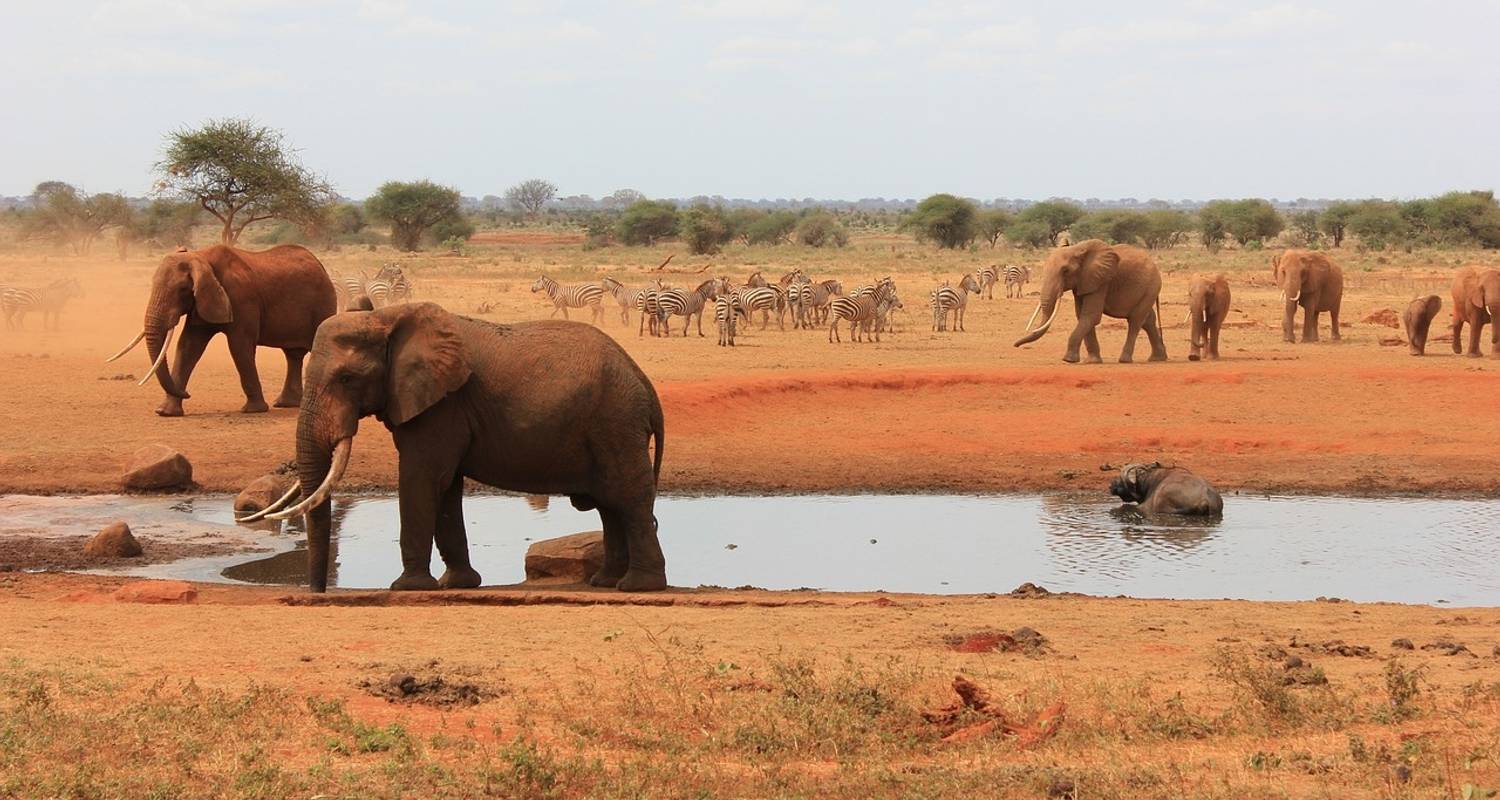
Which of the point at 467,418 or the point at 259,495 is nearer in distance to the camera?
the point at 467,418

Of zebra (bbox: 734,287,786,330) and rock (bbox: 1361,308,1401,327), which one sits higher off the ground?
zebra (bbox: 734,287,786,330)

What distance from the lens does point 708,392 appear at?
2056cm

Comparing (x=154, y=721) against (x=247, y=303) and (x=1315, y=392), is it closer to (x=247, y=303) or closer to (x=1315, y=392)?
(x=247, y=303)

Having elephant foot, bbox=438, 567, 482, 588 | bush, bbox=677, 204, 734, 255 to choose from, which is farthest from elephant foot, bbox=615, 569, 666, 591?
bush, bbox=677, 204, 734, 255

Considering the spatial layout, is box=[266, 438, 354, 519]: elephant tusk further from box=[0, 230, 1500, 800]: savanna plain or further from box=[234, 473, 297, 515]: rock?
box=[234, 473, 297, 515]: rock

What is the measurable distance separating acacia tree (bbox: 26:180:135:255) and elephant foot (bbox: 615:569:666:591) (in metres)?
60.6

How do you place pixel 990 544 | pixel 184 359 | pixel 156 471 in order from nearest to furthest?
pixel 990 544
pixel 156 471
pixel 184 359

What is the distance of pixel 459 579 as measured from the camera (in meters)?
11.3

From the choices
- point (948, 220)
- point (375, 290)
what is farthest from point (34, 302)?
point (948, 220)

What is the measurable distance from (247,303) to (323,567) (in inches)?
346

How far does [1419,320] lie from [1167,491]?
13.1 m

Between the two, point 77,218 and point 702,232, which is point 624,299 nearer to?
point 702,232

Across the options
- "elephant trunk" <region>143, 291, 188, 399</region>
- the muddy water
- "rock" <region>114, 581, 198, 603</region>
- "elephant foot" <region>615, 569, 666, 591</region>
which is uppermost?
"elephant trunk" <region>143, 291, 188, 399</region>

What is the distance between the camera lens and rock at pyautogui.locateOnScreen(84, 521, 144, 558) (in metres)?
12.4
